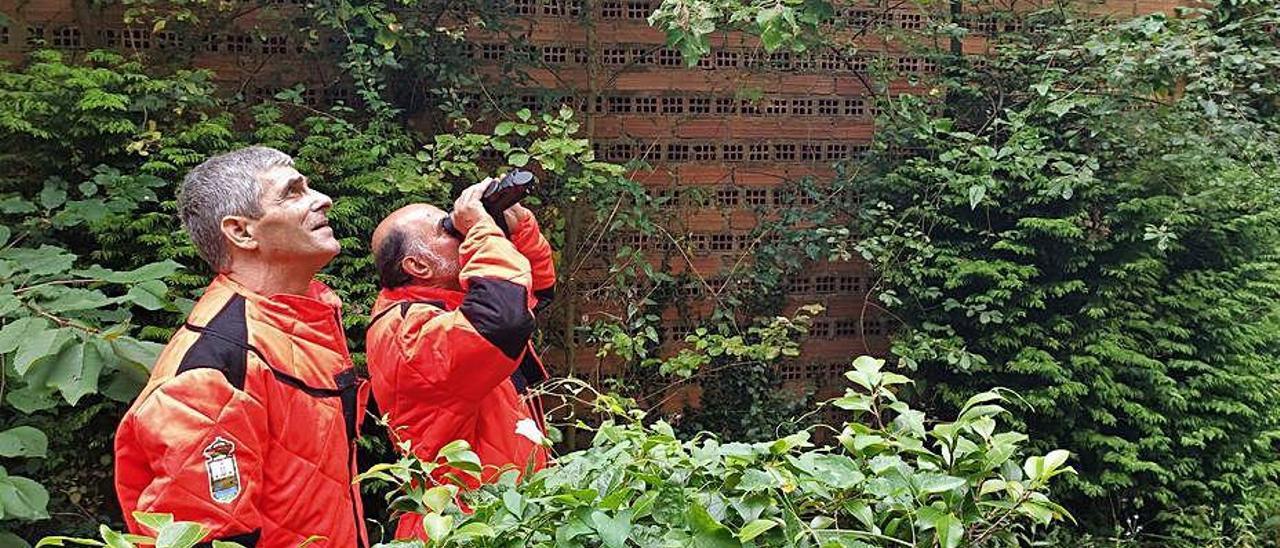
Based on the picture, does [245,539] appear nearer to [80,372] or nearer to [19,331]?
[80,372]

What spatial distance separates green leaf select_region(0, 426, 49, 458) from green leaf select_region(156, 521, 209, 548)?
1.51m

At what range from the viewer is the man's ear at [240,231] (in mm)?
1846

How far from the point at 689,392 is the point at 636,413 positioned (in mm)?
2591

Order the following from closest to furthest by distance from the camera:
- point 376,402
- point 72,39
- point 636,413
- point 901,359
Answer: point 636,413, point 376,402, point 72,39, point 901,359

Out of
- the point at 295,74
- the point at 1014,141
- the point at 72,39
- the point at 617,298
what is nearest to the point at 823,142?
the point at 1014,141

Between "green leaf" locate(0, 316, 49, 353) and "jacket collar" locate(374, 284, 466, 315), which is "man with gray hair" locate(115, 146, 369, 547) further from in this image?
"green leaf" locate(0, 316, 49, 353)

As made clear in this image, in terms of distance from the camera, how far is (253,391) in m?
1.74

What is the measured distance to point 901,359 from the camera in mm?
3984

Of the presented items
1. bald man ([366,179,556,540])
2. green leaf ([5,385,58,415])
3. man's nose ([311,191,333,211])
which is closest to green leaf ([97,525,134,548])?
bald man ([366,179,556,540])

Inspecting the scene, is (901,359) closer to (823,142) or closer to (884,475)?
(823,142)

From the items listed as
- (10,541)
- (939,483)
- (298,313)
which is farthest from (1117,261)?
(10,541)

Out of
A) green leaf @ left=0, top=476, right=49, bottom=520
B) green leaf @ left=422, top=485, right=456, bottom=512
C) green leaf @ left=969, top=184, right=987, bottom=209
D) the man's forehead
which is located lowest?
green leaf @ left=0, top=476, right=49, bottom=520

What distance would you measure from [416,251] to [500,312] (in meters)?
0.38

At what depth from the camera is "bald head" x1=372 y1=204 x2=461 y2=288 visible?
2.30 meters
